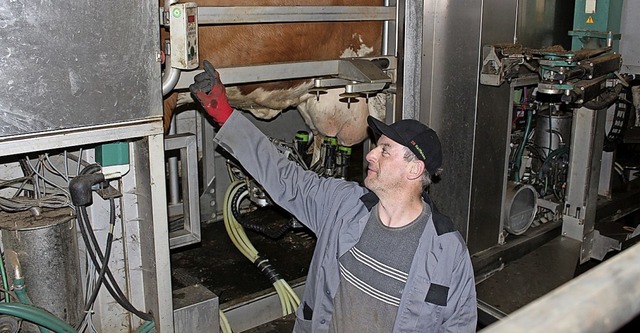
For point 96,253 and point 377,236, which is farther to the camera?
point 96,253

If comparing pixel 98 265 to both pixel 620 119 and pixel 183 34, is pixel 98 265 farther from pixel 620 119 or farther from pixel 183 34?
pixel 620 119

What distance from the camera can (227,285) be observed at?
3.27m

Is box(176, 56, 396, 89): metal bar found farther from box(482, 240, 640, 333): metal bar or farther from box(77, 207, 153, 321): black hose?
box(482, 240, 640, 333): metal bar

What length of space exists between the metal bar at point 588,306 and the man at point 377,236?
50.1 inches

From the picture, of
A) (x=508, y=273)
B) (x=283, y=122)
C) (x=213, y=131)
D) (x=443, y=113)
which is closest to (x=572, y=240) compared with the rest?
(x=508, y=273)

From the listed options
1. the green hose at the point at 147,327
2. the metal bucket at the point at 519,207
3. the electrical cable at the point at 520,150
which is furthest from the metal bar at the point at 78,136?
the electrical cable at the point at 520,150

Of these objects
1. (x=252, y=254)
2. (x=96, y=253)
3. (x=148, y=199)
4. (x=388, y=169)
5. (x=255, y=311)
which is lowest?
(x=255, y=311)

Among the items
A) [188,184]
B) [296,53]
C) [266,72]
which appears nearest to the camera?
[188,184]

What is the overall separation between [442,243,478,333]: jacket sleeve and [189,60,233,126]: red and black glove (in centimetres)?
86

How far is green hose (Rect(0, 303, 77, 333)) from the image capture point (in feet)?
5.93

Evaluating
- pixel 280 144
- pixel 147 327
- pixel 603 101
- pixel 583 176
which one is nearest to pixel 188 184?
pixel 147 327

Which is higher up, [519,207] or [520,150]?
[520,150]

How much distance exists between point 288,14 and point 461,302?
1.18 metres

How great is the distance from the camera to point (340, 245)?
203cm
